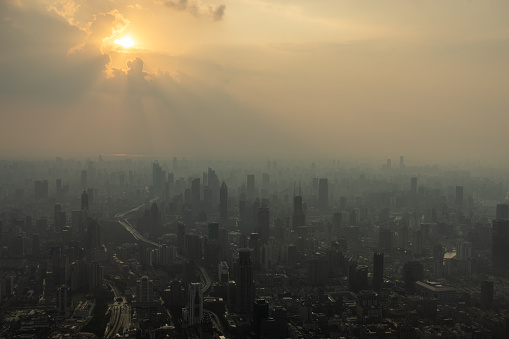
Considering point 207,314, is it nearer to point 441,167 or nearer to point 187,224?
point 187,224

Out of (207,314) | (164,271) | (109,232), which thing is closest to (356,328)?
(207,314)

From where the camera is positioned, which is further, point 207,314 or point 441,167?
point 441,167

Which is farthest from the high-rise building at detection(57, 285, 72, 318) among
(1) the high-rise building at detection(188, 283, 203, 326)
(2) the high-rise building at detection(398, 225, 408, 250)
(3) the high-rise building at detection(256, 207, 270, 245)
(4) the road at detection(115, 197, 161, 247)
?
(2) the high-rise building at detection(398, 225, 408, 250)

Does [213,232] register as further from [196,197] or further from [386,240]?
[196,197]

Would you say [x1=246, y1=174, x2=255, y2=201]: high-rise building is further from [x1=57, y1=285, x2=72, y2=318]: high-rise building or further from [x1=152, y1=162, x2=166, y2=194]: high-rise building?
[x1=57, y1=285, x2=72, y2=318]: high-rise building

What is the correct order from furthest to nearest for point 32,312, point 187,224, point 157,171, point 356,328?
point 157,171 → point 187,224 → point 32,312 → point 356,328

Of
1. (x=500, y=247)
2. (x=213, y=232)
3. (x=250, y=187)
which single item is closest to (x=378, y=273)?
(x=500, y=247)
